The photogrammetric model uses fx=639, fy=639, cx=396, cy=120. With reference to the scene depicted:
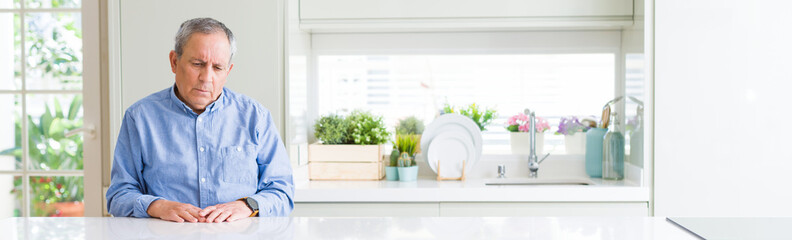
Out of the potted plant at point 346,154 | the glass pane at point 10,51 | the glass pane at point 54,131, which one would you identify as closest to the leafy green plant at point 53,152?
the glass pane at point 54,131

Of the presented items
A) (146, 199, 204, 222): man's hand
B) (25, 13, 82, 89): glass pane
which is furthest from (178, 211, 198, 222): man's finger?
(25, 13, 82, 89): glass pane

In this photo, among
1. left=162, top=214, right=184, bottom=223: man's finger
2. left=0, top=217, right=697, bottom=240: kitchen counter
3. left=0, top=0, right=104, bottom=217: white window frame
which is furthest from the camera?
left=0, top=0, right=104, bottom=217: white window frame

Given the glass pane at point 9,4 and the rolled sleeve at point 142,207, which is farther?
the glass pane at point 9,4

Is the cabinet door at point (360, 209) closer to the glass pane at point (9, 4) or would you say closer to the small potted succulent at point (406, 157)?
the small potted succulent at point (406, 157)

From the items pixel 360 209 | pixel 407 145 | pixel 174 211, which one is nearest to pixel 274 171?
pixel 174 211

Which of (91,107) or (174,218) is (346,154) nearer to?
(91,107)

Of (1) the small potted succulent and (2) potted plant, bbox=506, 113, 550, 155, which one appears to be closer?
(1) the small potted succulent

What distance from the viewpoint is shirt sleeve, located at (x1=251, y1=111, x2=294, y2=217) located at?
5.07ft

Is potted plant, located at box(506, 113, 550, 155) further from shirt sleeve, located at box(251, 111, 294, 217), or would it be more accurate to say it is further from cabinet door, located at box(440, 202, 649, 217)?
shirt sleeve, located at box(251, 111, 294, 217)

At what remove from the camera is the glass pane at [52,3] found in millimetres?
2717

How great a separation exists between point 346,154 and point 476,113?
679 millimetres

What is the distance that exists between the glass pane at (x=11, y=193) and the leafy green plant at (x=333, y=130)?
1.32 meters

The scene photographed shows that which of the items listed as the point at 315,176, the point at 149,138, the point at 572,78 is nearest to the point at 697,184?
the point at 572,78

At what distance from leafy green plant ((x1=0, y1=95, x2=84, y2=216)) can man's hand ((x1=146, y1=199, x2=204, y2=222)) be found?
1.64 meters
